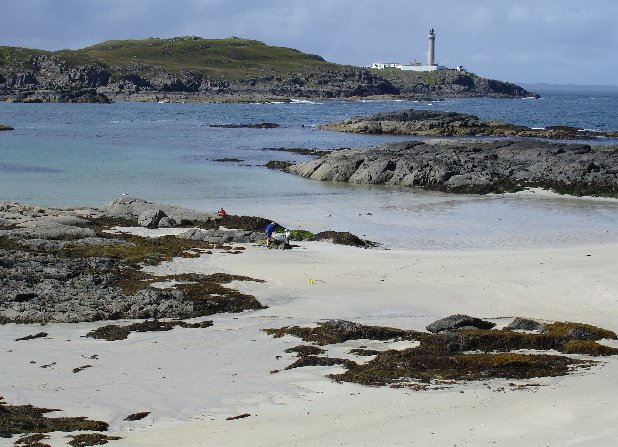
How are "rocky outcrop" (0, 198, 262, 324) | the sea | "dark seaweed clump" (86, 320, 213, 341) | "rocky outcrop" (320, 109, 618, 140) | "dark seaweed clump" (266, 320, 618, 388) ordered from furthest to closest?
1. "rocky outcrop" (320, 109, 618, 140)
2. the sea
3. "rocky outcrop" (0, 198, 262, 324)
4. "dark seaweed clump" (86, 320, 213, 341)
5. "dark seaweed clump" (266, 320, 618, 388)

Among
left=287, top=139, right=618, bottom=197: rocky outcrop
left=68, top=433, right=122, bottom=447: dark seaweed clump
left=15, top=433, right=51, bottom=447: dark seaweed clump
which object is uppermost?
left=287, top=139, right=618, bottom=197: rocky outcrop

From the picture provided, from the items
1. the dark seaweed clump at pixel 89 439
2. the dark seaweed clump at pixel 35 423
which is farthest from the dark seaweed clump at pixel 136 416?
the dark seaweed clump at pixel 89 439

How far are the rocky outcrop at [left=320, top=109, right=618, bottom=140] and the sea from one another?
5.52 meters

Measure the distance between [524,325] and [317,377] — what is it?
4973mm

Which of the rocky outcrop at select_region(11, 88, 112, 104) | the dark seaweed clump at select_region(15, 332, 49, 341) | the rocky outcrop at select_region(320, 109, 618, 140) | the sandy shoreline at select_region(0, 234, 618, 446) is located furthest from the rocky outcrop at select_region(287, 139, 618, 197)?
the rocky outcrop at select_region(11, 88, 112, 104)

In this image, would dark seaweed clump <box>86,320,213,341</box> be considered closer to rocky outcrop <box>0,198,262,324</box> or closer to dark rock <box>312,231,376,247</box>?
rocky outcrop <box>0,198,262,324</box>

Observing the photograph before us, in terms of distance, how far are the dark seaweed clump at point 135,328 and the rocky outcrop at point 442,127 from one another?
211 ft

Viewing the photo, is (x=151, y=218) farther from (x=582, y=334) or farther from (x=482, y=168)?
(x=482, y=168)

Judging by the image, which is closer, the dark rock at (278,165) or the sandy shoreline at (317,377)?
the sandy shoreline at (317,377)

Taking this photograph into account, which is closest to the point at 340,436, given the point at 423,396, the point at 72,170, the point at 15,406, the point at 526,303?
the point at 423,396

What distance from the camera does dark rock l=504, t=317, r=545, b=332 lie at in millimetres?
15805

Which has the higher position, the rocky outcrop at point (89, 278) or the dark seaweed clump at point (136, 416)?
the rocky outcrop at point (89, 278)

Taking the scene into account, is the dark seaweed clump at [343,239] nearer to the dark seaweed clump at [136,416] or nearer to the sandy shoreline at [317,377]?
the sandy shoreline at [317,377]

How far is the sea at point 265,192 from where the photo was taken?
2977cm
